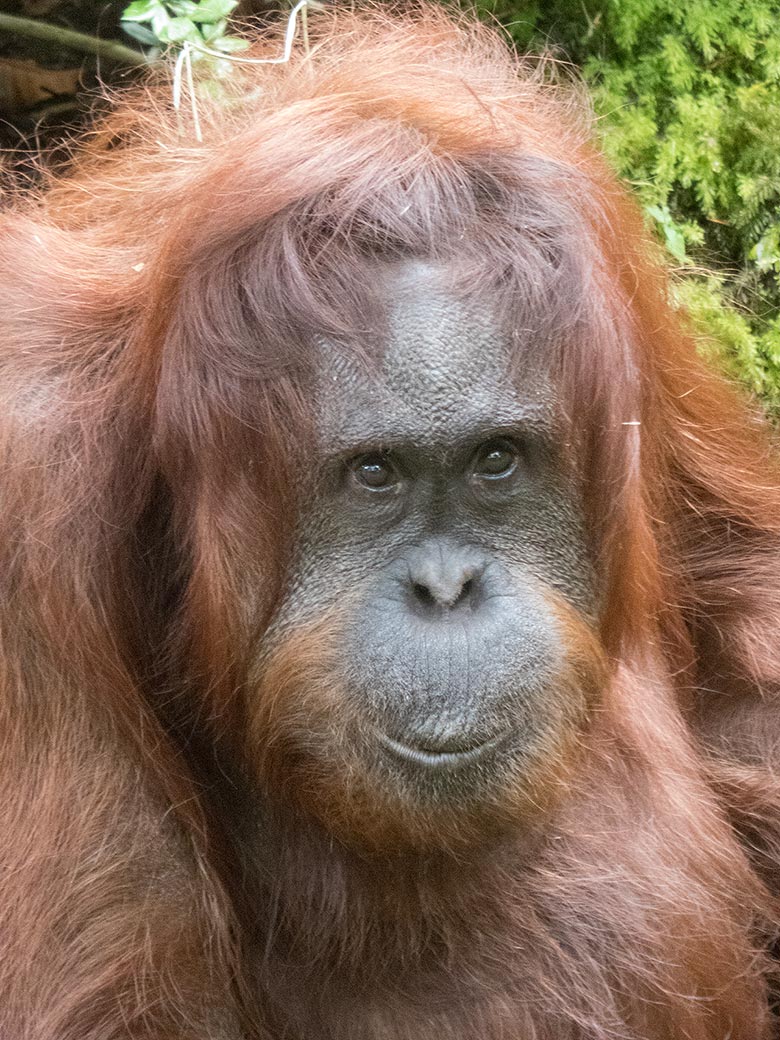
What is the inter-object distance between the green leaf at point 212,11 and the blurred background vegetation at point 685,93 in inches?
29.7

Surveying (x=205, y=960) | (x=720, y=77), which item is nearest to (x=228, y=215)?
(x=205, y=960)

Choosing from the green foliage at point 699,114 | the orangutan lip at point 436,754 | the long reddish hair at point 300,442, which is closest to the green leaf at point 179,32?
the long reddish hair at point 300,442

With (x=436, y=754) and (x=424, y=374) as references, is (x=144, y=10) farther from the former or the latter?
(x=436, y=754)

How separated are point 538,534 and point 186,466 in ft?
1.80

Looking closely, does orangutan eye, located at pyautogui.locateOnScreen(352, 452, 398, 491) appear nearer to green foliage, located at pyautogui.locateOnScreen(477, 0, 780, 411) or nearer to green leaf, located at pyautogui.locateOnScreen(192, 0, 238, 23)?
green leaf, located at pyautogui.locateOnScreen(192, 0, 238, 23)

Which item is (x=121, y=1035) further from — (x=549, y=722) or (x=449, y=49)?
(x=449, y=49)

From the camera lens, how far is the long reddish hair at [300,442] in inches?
86.6

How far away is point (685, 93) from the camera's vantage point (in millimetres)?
3916

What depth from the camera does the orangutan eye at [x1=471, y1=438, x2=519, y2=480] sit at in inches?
86.1

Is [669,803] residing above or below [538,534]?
below

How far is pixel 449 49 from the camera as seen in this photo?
277cm

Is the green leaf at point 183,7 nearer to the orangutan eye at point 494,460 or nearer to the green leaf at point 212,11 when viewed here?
the green leaf at point 212,11

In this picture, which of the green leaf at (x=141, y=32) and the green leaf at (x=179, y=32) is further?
the green leaf at (x=141, y=32)

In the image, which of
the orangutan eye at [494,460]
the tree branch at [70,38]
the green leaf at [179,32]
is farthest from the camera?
the tree branch at [70,38]
